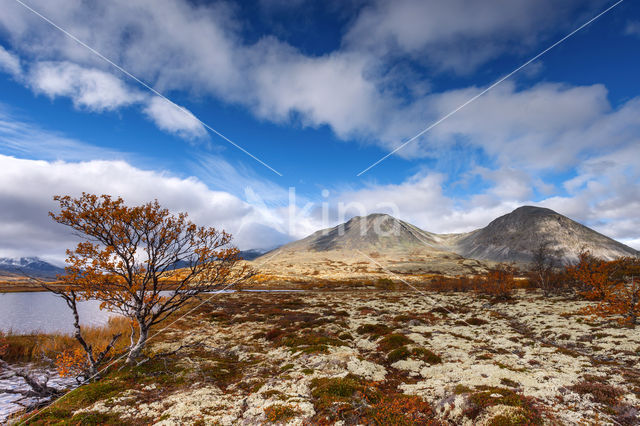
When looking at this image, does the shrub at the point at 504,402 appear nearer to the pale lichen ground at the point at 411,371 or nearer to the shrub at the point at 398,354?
the pale lichen ground at the point at 411,371

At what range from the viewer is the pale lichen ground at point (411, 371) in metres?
10.5

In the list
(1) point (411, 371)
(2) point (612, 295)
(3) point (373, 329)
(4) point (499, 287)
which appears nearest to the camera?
(1) point (411, 371)

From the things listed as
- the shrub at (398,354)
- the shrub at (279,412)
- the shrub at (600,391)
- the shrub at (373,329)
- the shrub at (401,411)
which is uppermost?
the shrub at (600,391)

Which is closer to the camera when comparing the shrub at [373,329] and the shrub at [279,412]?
the shrub at [279,412]

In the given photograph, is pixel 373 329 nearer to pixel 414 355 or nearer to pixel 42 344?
pixel 414 355

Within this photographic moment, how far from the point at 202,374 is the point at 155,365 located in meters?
4.25

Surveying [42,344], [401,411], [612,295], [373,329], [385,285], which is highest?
[612,295]

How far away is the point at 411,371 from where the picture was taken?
16.2 meters

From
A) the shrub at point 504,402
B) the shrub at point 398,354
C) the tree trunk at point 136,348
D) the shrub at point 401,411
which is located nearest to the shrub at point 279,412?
the shrub at point 401,411

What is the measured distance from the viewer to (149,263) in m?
19.3

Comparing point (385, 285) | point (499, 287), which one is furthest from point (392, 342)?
point (385, 285)

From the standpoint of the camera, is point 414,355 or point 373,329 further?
point 373,329

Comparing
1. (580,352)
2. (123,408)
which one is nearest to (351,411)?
(123,408)

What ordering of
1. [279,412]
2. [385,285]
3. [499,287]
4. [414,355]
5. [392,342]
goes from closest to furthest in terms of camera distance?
[279,412] < [414,355] < [392,342] < [499,287] < [385,285]
